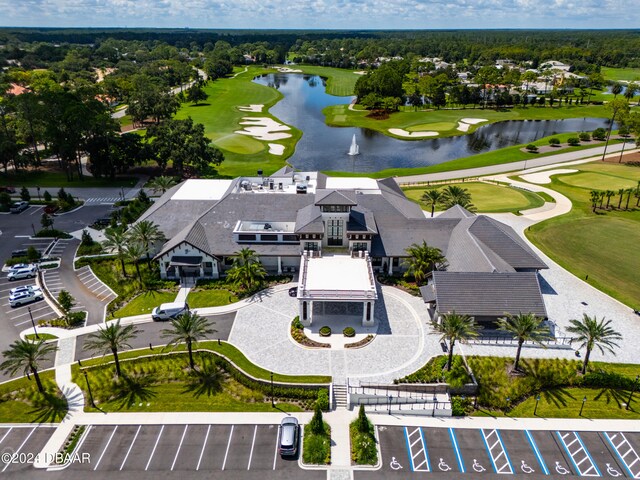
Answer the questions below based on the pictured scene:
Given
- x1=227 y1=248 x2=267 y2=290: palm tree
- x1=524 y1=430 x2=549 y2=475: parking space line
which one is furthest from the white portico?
x1=524 y1=430 x2=549 y2=475: parking space line

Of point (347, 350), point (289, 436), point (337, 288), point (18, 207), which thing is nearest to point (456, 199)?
point (337, 288)

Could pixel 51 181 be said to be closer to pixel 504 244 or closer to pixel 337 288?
pixel 337 288

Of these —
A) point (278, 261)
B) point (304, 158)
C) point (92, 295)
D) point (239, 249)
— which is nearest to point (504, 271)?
point (278, 261)

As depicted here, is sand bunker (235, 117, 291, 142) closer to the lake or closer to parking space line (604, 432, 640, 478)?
the lake

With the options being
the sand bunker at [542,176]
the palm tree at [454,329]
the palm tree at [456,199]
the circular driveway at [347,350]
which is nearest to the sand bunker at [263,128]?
the sand bunker at [542,176]

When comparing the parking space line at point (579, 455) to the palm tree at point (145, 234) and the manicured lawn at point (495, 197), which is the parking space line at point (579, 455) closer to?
the manicured lawn at point (495, 197)
